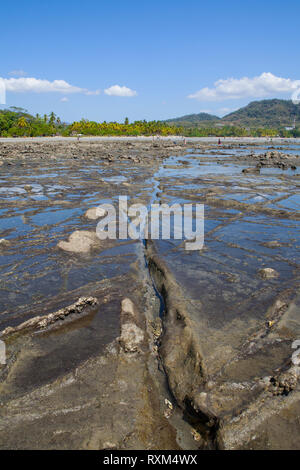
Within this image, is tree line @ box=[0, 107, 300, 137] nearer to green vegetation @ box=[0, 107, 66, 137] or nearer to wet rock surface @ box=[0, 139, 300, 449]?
green vegetation @ box=[0, 107, 66, 137]

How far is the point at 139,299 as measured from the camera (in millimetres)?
5152

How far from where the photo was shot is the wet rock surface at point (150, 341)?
2.77m

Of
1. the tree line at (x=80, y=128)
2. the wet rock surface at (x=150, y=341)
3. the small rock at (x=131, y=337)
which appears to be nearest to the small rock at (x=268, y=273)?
the wet rock surface at (x=150, y=341)

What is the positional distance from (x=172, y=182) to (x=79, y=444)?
15942mm

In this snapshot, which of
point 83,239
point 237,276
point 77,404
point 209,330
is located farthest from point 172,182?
point 77,404

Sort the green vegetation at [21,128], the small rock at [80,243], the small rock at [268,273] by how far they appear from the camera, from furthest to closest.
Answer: the green vegetation at [21,128]
the small rock at [80,243]
the small rock at [268,273]

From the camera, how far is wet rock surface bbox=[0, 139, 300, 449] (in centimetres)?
277

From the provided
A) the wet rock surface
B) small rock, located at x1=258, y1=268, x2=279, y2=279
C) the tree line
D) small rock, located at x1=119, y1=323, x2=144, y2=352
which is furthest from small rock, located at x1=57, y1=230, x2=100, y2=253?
the tree line

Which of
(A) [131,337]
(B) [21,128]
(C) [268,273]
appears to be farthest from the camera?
(B) [21,128]

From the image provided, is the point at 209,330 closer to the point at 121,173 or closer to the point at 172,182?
the point at 172,182

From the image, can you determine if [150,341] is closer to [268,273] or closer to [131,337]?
[131,337]

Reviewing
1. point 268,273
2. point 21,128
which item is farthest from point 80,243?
point 21,128

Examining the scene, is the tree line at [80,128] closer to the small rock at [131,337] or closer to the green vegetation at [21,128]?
the green vegetation at [21,128]

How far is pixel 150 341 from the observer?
4066 mm
